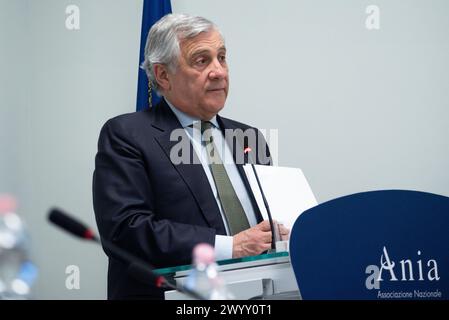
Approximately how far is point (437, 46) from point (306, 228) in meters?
2.76

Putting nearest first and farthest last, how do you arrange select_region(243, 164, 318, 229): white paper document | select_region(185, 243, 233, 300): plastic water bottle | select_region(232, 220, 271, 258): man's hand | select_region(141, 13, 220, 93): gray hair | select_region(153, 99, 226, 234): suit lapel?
select_region(185, 243, 233, 300): plastic water bottle < select_region(243, 164, 318, 229): white paper document < select_region(232, 220, 271, 258): man's hand < select_region(153, 99, 226, 234): suit lapel < select_region(141, 13, 220, 93): gray hair

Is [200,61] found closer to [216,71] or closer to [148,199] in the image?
[216,71]

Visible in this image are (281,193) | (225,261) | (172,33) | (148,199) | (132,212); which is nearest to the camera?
(225,261)

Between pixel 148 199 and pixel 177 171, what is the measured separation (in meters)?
0.14

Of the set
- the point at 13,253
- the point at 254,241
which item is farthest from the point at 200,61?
the point at 13,253

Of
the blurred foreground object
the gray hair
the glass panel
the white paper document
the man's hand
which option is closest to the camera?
the blurred foreground object

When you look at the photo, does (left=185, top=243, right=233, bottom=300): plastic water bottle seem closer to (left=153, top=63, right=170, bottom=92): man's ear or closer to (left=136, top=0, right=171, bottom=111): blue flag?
(left=153, top=63, right=170, bottom=92): man's ear

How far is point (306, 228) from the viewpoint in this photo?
1.16 m

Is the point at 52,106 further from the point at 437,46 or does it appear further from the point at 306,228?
the point at 306,228

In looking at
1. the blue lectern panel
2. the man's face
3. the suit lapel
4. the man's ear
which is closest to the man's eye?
the man's face

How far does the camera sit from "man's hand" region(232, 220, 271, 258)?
158 centimetres

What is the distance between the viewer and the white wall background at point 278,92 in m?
3.48

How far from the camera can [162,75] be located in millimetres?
2143
